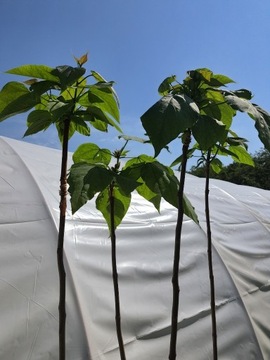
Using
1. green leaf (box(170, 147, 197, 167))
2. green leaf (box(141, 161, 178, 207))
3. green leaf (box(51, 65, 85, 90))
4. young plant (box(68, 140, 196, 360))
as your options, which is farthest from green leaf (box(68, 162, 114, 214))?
green leaf (box(170, 147, 197, 167))

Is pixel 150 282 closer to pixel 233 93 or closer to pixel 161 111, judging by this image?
pixel 233 93

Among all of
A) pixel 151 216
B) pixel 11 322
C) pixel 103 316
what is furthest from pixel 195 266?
pixel 11 322

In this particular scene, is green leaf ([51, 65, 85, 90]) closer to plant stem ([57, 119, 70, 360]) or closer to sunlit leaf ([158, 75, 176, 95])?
plant stem ([57, 119, 70, 360])

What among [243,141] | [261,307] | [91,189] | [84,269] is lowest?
[261,307]

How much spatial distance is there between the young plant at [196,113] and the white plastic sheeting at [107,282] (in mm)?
1047

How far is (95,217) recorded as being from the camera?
2.62 meters

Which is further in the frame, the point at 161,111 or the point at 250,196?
the point at 250,196

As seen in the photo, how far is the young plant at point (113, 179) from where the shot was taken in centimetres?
85

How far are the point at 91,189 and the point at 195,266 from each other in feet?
7.22

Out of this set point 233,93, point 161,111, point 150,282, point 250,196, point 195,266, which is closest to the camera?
point 161,111

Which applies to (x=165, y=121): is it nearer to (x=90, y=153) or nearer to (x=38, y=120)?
(x=38, y=120)

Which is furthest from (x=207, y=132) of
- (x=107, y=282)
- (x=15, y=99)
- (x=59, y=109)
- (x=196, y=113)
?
(x=107, y=282)

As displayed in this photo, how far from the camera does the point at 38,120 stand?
853 mm

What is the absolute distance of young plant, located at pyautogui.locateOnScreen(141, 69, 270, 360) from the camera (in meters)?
0.74
